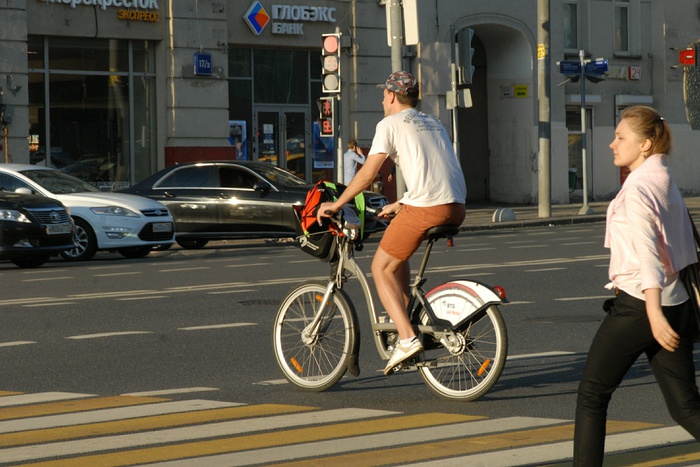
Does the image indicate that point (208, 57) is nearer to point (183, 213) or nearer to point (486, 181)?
point (183, 213)

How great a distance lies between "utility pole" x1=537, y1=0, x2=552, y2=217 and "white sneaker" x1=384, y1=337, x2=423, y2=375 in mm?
23126

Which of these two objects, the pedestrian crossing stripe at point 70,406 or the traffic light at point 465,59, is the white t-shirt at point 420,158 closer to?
the pedestrian crossing stripe at point 70,406

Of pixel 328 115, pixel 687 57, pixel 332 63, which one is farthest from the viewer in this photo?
pixel 687 57

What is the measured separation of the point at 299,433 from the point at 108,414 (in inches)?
47.8

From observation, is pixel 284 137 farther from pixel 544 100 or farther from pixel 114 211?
pixel 114 211

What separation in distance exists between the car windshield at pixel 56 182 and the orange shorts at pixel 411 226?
550 inches

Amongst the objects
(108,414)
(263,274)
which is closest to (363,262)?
(263,274)

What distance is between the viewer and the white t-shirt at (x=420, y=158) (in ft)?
26.3

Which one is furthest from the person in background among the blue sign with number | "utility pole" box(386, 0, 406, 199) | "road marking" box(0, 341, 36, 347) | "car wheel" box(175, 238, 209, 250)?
"road marking" box(0, 341, 36, 347)

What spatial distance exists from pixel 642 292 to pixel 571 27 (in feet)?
117

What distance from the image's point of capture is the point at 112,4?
29609 mm

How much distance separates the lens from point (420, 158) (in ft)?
26.4

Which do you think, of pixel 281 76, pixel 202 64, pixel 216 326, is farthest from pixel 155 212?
pixel 281 76

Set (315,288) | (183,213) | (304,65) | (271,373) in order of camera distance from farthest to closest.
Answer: (304,65) → (183,213) → (271,373) → (315,288)
